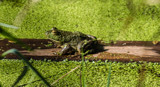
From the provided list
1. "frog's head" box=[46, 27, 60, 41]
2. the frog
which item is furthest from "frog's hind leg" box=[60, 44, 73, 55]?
"frog's head" box=[46, 27, 60, 41]

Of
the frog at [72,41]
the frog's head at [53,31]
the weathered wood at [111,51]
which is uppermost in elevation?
the frog's head at [53,31]

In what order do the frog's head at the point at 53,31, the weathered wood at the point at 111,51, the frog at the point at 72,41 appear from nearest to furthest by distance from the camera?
1. the weathered wood at the point at 111,51
2. the frog at the point at 72,41
3. the frog's head at the point at 53,31

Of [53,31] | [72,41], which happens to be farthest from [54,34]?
[72,41]

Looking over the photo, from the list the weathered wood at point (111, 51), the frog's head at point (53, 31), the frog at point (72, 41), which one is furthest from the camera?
the frog's head at point (53, 31)

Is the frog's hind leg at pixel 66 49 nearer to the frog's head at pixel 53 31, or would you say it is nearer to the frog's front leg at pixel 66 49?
the frog's front leg at pixel 66 49

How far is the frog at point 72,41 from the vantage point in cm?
234

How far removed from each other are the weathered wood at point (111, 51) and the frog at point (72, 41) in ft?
0.21

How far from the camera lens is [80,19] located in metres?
2.82

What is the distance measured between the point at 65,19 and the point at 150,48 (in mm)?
1047

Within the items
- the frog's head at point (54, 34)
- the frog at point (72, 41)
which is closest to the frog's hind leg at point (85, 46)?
the frog at point (72, 41)

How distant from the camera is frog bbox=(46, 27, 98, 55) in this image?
2.34 m

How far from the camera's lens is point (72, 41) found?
2.47 metres

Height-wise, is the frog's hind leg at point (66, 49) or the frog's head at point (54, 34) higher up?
the frog's head at point (54, 34)

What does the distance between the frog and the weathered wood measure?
0.06 meters
